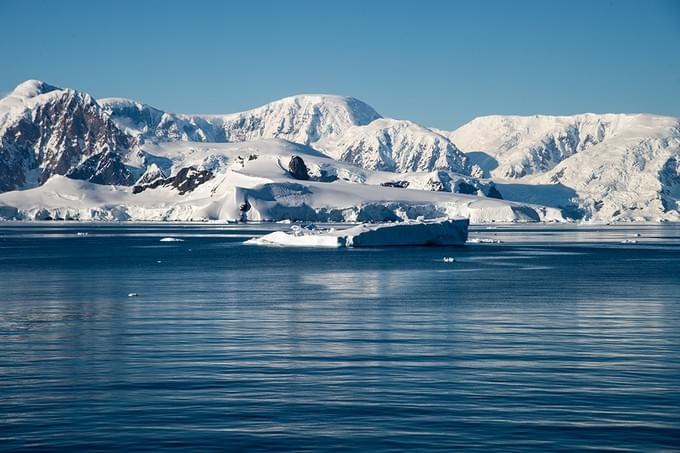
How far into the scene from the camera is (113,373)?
65.4 ft

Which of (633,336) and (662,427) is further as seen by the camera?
(633,336)

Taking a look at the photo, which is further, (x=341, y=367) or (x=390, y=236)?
(x=390, y=236)

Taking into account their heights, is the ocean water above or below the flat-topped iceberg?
below

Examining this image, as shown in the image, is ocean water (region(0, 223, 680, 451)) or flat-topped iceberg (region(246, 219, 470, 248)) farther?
flat-topped iceberg (region(246, 219, 470, 248))

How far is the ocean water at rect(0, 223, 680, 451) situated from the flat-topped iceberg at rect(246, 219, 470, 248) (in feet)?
144

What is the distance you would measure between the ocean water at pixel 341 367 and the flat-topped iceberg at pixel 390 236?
1729 inches

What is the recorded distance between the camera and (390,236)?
91.3 meters

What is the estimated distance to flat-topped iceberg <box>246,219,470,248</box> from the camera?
88750 mm

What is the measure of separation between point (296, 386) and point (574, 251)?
66.8 meters

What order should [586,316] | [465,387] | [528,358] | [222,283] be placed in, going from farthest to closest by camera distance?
[222,283]
[586,316]
[528,358]
[465,387]

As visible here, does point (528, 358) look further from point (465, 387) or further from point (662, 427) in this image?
point (662, 427)

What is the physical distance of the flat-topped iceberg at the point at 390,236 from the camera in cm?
8875

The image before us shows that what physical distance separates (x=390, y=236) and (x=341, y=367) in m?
70.9

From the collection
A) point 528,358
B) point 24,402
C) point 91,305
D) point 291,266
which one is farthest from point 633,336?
point 291,266
